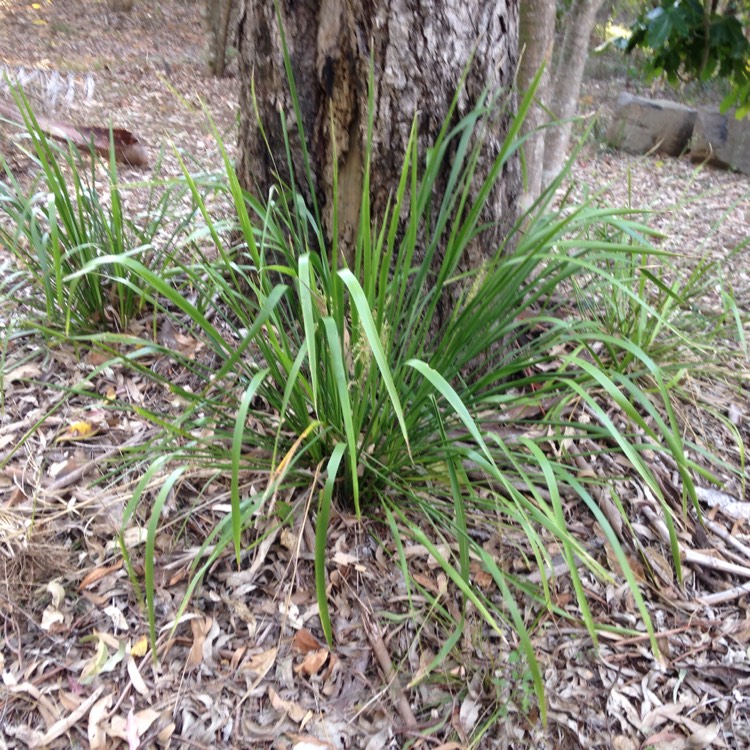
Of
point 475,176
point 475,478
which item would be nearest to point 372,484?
point 475,478

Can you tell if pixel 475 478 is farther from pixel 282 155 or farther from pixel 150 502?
pixel 282 155

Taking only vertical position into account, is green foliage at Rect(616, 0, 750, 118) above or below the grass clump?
above

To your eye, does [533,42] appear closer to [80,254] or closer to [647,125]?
[80,254]

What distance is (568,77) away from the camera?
335 centimetres

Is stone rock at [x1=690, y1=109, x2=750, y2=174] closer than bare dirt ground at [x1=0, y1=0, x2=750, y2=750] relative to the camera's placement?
No

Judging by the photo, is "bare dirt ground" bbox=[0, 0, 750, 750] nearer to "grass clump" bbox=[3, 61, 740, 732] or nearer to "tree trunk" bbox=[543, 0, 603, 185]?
"grass clump" bbox=[3, 61, 740, 732]

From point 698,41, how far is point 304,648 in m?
2.75

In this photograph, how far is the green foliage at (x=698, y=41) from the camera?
2.55 m

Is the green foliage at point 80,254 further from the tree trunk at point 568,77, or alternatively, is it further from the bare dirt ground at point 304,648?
the tree trunk at point 568,77

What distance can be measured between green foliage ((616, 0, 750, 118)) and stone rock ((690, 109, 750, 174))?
98.6 inches

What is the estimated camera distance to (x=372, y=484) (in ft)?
4.99

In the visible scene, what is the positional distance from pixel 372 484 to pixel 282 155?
41.9 inches

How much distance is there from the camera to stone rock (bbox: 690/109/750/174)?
4.98 meters

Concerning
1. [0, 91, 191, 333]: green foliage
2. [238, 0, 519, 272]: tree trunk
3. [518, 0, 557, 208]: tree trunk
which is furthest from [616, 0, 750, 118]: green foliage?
[0, 91, 191, 333]: green foliage
